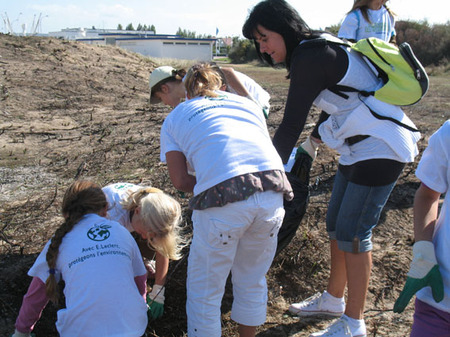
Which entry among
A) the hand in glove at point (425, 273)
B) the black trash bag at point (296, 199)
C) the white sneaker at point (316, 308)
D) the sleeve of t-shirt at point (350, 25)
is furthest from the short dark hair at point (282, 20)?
the white sneaker at point (316, 308)

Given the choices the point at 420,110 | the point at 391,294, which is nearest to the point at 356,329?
the point at 391,294

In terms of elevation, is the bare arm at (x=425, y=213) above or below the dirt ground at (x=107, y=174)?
above

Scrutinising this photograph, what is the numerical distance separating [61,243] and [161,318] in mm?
922

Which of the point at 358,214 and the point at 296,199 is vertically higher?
the point at 358,214

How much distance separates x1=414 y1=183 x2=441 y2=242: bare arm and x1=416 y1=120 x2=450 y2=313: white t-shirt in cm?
3

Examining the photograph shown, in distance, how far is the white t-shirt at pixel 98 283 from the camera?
71.5 inches

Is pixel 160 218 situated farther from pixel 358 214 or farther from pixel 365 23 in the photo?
pixel 365 23

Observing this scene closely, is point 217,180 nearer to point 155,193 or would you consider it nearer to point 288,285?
point 155,193

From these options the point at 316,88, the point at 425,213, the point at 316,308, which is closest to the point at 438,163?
the point at 425,213

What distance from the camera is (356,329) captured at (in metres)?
2.15

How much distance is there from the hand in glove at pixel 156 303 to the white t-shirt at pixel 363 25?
Result: 231 centimetres

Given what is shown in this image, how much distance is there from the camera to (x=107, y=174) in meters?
4.35

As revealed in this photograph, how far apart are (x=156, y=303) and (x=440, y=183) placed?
5.66 ft

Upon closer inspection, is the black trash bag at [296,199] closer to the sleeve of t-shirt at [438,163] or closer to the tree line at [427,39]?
the sleeve of t-shirt at [438,163]
